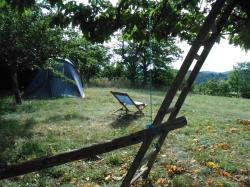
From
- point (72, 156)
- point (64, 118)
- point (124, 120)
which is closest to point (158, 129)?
point (72, 156)

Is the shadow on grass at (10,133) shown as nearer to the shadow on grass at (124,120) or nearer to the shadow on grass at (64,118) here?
the shadow on grass at (64,118)

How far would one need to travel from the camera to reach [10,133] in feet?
31.2

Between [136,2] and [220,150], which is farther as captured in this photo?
[220,150]

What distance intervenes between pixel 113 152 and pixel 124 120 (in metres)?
4.17

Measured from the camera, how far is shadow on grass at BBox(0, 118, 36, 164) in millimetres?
7621

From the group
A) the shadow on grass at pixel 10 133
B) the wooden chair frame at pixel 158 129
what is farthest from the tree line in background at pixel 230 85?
the wooden chair frame at pixel 158 129

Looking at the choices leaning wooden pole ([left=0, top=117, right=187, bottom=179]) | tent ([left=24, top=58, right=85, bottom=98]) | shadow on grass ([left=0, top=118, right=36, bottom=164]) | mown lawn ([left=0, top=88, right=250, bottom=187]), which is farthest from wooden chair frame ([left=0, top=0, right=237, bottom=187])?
tent ([left=24, top=58, right=85, bottom=98])

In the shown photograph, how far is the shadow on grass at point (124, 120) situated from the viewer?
1080 cm

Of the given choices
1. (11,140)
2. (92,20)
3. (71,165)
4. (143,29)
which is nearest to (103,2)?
(92,20)

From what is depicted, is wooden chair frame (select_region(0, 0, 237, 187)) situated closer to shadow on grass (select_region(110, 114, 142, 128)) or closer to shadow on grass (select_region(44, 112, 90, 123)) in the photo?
shadow on grass (select_region(110, 114, 142, 128))

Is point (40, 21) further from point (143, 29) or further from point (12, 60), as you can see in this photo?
point (143, 29)

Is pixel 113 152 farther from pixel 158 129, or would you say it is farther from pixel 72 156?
pixel 72 156

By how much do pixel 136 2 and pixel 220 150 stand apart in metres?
3.59

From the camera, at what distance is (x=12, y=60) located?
48.0ft
